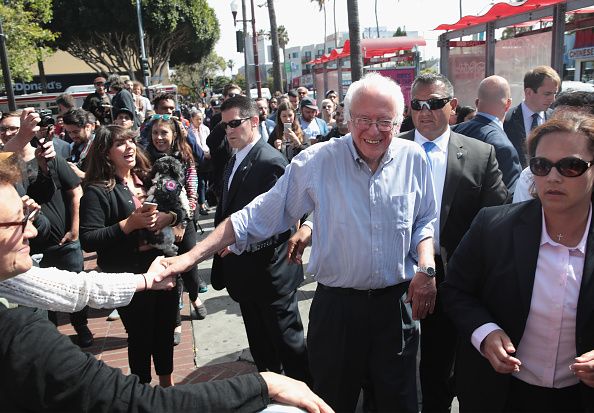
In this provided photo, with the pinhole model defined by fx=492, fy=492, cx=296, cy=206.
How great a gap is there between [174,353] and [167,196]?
175cm

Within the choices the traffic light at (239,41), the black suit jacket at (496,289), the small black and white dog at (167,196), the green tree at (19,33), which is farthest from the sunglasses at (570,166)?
the green tree at (19,33)

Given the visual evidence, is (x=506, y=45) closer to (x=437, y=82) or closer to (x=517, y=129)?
(x=517, y=129)

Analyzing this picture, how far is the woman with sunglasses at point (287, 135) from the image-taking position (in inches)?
258

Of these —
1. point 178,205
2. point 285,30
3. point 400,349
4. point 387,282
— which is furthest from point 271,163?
point 285,30

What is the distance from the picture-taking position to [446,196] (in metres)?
3.00

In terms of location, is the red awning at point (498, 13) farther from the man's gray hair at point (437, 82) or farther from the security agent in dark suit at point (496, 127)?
the man's gray hair at point (437, 82)

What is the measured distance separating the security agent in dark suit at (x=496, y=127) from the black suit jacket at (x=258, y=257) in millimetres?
1502

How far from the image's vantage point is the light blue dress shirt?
2480 mm

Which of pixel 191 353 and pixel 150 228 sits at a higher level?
pixel 150 228

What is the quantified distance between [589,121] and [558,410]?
116 centimetres

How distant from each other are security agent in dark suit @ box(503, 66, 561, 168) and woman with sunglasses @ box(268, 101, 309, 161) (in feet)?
9.08

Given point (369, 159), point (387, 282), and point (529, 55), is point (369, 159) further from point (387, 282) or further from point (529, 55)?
point (529, 55)

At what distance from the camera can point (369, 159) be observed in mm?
2590

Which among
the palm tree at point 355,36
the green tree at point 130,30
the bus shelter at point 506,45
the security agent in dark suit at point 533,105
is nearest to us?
the security agent in dark suit at point 533,105
